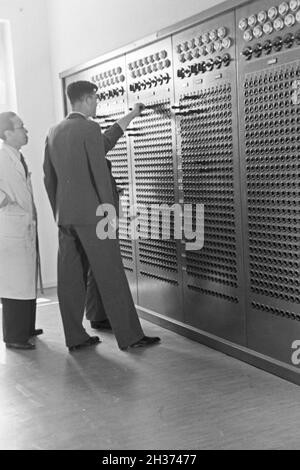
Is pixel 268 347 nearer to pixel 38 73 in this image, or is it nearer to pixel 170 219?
pixel 170 219

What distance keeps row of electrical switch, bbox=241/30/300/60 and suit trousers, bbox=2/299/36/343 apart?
2.41 metres

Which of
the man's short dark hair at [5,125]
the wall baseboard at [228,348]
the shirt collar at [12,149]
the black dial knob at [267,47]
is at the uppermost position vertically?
the black dial knob at [267,47]

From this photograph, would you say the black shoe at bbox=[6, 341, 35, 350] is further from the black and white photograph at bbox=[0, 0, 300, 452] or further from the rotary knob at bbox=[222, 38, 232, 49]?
the rotary knob at bbox=[222, 38, 232, 49]

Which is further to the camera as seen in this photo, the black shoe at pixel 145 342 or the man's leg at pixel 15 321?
the man's leg at pixel 15 321

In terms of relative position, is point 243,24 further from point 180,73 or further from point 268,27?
point 180,73

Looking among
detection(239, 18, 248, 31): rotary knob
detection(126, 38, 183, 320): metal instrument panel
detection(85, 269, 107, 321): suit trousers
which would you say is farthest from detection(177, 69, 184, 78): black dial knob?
detection(85, 269, 107, 321): suit trousers

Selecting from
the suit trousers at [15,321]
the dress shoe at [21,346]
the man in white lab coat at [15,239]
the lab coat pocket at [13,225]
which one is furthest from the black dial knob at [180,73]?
the dress shoe at [21,346]

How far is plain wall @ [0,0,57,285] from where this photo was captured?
6758mm

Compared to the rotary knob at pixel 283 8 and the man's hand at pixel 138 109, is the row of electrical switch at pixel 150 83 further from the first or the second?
the rotary knob at pixel 283 8

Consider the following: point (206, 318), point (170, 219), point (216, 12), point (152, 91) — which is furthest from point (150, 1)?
point (206, 318)

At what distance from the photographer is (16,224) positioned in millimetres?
4816

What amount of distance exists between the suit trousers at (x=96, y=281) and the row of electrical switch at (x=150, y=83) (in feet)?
3.83

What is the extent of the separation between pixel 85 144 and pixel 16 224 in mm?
811

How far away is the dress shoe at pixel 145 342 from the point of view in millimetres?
4730
